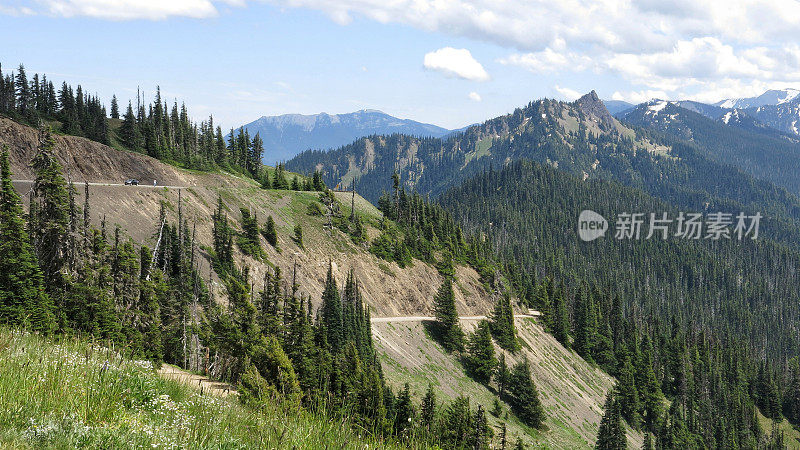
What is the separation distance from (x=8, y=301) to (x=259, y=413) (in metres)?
33.3

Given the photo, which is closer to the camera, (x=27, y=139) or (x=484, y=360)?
(x=27, y=139)

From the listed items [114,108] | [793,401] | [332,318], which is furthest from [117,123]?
[793,401]

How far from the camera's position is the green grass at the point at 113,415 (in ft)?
24.2

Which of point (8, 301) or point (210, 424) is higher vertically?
point (210, 424)

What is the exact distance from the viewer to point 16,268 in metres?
35.0

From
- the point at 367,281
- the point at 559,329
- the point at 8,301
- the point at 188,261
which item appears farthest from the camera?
the point at 559,329

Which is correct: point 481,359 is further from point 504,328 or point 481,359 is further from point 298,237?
point 298,237

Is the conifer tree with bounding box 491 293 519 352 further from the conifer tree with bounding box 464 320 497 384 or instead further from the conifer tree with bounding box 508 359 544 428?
the conifer tree with bounding box 508 359 544 428

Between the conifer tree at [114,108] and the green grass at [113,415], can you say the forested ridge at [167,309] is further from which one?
the conifer tree at [114,108]

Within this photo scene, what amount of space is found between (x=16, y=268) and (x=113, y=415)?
113 feet

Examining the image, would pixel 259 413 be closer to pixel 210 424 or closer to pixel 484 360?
pixel 210 424

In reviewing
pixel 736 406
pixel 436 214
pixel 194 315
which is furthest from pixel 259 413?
pixel 736 406

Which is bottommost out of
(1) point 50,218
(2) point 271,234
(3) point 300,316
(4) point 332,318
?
(4) point 332,318

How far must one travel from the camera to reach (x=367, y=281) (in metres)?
97.0
